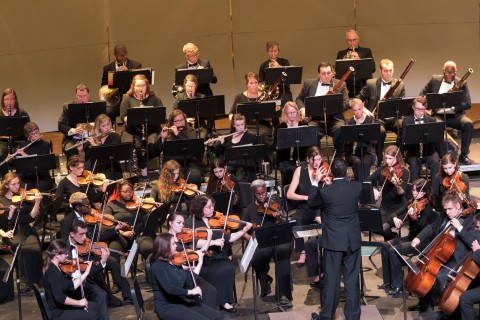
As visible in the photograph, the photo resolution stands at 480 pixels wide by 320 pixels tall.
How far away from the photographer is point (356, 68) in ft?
37.3

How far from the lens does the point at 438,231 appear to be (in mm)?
8383

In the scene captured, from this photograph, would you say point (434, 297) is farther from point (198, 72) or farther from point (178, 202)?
point (198, 72)

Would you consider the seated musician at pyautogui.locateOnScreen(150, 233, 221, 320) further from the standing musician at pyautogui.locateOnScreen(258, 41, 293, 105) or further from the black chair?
the standing musician at pyautogui.locateOnScreen(258, 41, 293, 105)

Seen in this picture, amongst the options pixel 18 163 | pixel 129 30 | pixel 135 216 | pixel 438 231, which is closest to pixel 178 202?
pixel 135 216

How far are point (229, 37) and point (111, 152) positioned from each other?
4611 millimetres

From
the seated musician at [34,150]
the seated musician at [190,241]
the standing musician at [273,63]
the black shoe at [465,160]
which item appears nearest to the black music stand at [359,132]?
the black shoe at [465,160]

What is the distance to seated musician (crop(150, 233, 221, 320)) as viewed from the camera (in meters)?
7.34

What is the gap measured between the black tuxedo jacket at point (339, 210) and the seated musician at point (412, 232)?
3.10 feet

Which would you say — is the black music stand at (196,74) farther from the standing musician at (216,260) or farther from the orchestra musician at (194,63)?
the standing musician at (216,260)

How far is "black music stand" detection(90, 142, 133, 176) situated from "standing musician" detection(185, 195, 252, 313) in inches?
64.2

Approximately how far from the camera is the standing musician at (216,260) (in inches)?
326

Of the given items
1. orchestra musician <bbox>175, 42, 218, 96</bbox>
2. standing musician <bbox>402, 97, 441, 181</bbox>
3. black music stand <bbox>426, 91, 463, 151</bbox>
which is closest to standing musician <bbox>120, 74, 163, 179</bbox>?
orchestra musician <bbox>175, 42, 218, 96</bbox>

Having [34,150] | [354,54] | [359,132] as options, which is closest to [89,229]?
[34,150]

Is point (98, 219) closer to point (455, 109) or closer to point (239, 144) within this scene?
point (239, 144)
